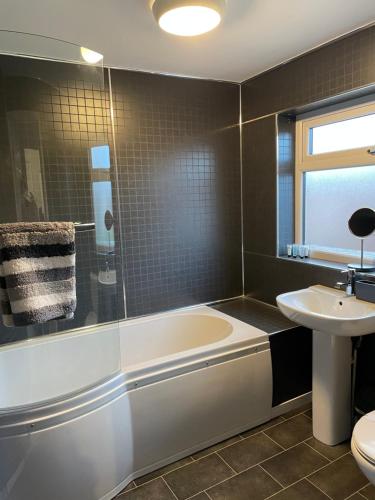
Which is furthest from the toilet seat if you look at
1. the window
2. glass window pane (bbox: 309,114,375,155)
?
glass window pane (bbox: 309,114,375,155)

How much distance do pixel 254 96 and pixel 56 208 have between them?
1744mm

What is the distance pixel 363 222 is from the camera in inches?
83.4

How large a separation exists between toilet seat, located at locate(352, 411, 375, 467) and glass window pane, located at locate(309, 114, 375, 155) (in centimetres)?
156

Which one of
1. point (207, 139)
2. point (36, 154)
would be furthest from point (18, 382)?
point (207, 139)

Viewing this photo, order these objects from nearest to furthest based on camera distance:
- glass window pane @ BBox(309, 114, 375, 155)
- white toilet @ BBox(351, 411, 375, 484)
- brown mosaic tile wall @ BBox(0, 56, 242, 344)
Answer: white toilet @ BBox(351, 411, 375, 484) → brown mosaic tile wall @ BBox(0, 56, 242, 344) → glass window pane @ BBox(309, 114, 375, 155)

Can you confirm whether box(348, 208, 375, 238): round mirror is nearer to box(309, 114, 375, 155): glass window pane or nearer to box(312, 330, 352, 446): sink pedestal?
box(309, 114, 375, 155): glass window pane

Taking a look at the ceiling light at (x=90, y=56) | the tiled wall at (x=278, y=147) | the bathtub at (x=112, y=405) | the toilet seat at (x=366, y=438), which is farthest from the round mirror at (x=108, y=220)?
the toilet seat at (x=366, y=438)

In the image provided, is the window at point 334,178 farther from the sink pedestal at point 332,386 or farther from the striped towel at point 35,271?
the striped towel at point 35,271

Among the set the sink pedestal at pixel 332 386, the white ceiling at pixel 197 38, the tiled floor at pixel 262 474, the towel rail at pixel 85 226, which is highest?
the white ceiling at pixel 197 38

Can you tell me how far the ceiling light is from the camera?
1855 mm

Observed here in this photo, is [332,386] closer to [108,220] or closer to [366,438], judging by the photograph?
[366,438]

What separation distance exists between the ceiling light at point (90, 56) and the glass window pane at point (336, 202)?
1.63 metres

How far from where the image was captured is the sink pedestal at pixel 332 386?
1993mm

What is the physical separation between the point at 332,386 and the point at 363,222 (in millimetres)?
970
